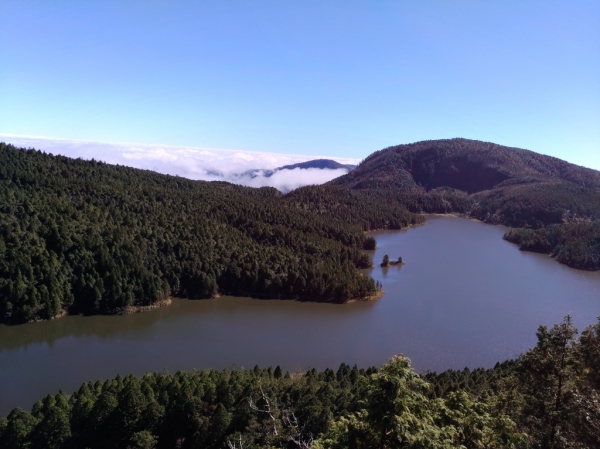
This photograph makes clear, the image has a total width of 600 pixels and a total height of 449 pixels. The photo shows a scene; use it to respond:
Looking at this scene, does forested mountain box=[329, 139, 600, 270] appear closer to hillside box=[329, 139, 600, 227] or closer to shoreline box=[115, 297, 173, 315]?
hillside box=[329, 139, 600, 227]

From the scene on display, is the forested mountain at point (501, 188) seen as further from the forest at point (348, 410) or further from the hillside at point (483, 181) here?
the forest at point (348, 410)

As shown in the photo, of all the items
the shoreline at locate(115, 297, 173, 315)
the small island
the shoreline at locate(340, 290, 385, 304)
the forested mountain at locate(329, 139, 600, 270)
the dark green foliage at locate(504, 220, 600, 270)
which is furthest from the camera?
the forested mountain at locate(329, 139, 600, 270)

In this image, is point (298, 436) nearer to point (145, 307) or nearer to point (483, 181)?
point (145, 307)

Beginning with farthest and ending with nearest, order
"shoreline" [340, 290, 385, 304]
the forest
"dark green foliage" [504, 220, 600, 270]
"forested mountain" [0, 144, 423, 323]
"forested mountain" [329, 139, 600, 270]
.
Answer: "forested mountain" [329, 139, 600, 270] → "dark green foliage" [504, 220, 600, 270] → "shoreline" [340, 290, 385, 304] → "forested mountain" [0, 144, 423, 323] → the forest

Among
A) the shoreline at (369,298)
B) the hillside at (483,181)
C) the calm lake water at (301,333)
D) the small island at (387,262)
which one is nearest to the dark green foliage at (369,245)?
the small island at (387,262)

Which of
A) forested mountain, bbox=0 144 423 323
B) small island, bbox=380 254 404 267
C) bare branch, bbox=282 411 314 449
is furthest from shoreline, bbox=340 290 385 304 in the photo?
bare branch, bbox=282 411 314 449

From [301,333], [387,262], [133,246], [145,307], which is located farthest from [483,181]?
[145,307]

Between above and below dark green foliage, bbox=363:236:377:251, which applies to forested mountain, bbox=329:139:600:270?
above

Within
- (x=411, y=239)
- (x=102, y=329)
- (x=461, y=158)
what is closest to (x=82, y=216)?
(x=102, y=329)
